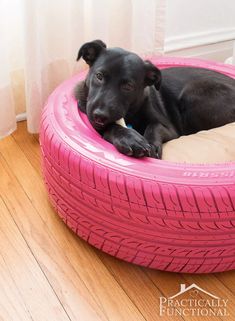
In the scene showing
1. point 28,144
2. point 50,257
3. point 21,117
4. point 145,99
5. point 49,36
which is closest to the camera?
point 50,257

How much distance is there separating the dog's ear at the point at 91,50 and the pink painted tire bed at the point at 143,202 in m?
0.31

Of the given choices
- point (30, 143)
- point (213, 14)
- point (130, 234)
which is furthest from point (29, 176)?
point (213, 14)

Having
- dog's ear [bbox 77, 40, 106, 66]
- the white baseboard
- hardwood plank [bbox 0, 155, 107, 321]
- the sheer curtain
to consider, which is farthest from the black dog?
the white baseboard

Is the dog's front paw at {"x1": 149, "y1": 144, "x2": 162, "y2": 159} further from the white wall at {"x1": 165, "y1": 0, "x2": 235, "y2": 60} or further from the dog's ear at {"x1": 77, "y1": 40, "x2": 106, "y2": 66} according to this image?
the white wall at {"x1": 165, "y1": 0, "x2": 235, "y2": 60}

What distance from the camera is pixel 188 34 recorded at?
2982mm

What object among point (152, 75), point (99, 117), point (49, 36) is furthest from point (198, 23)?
point (99, 117)

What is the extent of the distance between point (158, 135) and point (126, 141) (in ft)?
1.02

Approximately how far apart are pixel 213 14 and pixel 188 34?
25 cm

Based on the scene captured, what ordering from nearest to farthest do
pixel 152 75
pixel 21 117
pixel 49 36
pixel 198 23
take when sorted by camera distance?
→ pixel 152 75, pixel 49 36, pixel 21 117, pixel 198 23

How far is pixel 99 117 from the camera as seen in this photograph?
5.45ft

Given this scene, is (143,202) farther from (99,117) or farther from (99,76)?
(99,76)

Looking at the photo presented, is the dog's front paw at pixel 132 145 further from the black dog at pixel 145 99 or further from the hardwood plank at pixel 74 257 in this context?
the hardwood plank at pixel 74 257

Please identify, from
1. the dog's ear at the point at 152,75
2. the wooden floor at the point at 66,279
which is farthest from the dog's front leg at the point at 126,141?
the wooden floor at the point at 66,279

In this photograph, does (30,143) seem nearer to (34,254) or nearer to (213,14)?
(34,254)
